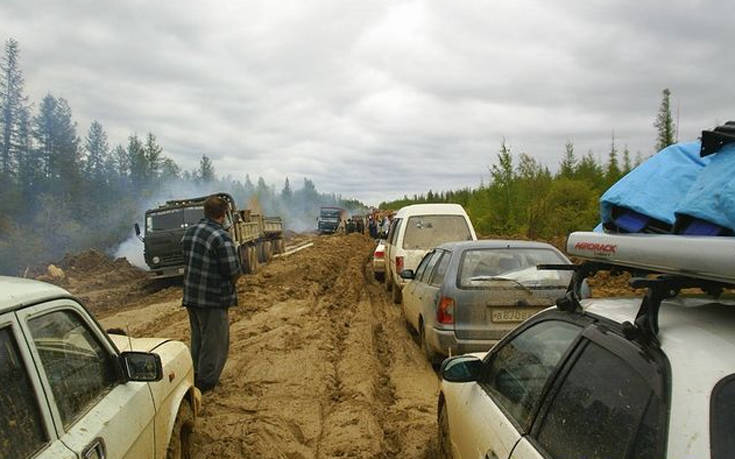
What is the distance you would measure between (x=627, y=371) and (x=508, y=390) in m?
1.01


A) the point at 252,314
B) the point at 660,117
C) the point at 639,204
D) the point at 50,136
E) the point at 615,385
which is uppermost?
the point at 50,136

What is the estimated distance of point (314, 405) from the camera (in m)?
5.41

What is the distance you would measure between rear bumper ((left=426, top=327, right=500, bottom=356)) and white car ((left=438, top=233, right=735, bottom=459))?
9.90ft

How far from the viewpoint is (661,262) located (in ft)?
5.65

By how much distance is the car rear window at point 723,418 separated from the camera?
1.36 metres

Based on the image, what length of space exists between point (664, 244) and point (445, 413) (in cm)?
227

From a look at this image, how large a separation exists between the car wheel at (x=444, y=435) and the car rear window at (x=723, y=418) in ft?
7.10

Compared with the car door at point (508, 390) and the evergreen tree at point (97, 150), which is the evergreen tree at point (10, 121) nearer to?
the evergreen tree at point (97, 150)

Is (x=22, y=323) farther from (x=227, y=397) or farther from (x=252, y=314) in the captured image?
(x=252, y=314)

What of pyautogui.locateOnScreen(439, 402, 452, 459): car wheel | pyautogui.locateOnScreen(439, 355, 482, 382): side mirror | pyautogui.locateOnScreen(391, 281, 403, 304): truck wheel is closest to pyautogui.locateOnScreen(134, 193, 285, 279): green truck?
pyautogui.locateOnScreen(391, 281, 403, 304): truck wheel

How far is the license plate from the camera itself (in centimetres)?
590

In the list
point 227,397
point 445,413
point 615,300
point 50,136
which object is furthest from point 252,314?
point 50,136

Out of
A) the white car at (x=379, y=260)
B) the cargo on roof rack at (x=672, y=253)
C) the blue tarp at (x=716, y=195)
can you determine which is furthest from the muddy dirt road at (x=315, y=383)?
the white car at (x=379, y=260)

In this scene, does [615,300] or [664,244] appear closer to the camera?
→ [664,244]
